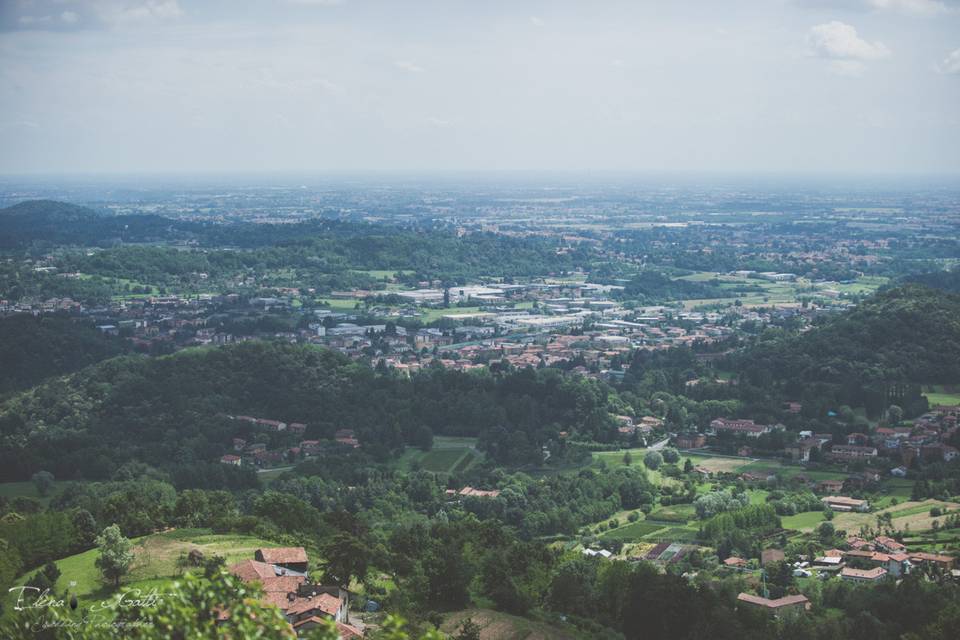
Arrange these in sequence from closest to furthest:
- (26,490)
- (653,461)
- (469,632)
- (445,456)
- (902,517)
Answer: (469,632) < (902,517) < (26,490) < (653,461) < (445,456)

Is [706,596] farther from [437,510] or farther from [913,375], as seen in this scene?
[913,375]

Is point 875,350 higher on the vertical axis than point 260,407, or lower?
higher

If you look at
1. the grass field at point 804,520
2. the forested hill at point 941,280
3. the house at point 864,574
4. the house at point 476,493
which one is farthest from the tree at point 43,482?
the forested hill at point 941,280

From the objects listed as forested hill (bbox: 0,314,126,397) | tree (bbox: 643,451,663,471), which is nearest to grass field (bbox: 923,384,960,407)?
tree (bbox: 643,451,663,471)

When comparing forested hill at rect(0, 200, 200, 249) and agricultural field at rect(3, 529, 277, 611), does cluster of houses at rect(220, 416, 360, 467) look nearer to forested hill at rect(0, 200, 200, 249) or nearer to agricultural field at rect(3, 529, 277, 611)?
agricultural field at rect(3, 529, 277, 611)

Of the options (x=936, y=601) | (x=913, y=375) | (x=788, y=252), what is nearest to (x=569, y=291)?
(x=788, y=252)

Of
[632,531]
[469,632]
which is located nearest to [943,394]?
[632,531]

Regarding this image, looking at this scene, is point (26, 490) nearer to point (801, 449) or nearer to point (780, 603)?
point (780, 603)
